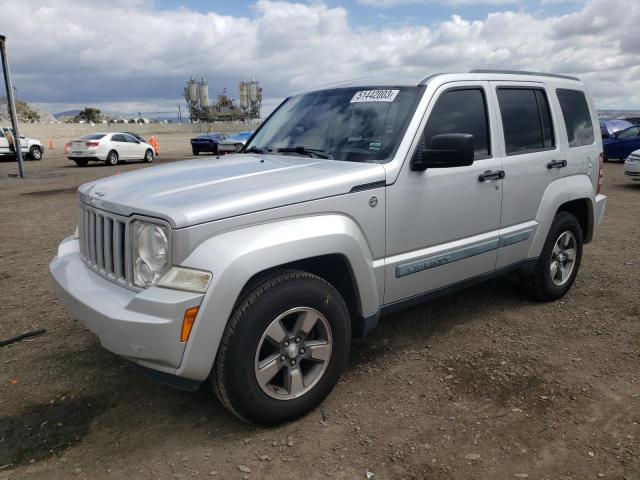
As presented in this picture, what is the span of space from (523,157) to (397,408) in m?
2.22

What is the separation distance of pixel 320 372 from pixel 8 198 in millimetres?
12127

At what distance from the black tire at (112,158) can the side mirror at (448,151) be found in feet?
72.9

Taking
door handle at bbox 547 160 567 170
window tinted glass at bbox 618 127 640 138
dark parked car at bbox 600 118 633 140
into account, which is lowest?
door handle at bbox 547 160 567 170

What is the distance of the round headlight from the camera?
258cm

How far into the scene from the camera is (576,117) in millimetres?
4820

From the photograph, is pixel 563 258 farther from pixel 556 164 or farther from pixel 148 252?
pixel 148 252

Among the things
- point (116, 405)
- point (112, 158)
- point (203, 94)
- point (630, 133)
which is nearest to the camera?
point (116, 405)

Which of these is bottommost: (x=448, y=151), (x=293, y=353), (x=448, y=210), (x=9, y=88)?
(x=293, y=353)

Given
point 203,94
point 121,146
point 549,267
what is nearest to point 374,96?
point 549,267

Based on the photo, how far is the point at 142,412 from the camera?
3162 millimetres

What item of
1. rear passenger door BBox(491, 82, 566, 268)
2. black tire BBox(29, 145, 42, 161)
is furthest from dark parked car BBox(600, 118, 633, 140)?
black tire BBox(29, 145, 42, 161)

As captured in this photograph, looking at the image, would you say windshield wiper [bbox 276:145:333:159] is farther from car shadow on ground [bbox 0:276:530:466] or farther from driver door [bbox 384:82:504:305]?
car shadow on ground [bbox 0:276:530:466]

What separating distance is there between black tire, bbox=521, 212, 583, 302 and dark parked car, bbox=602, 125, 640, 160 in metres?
16.5

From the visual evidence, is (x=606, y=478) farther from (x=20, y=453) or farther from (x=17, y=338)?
(x=17, y=338)
